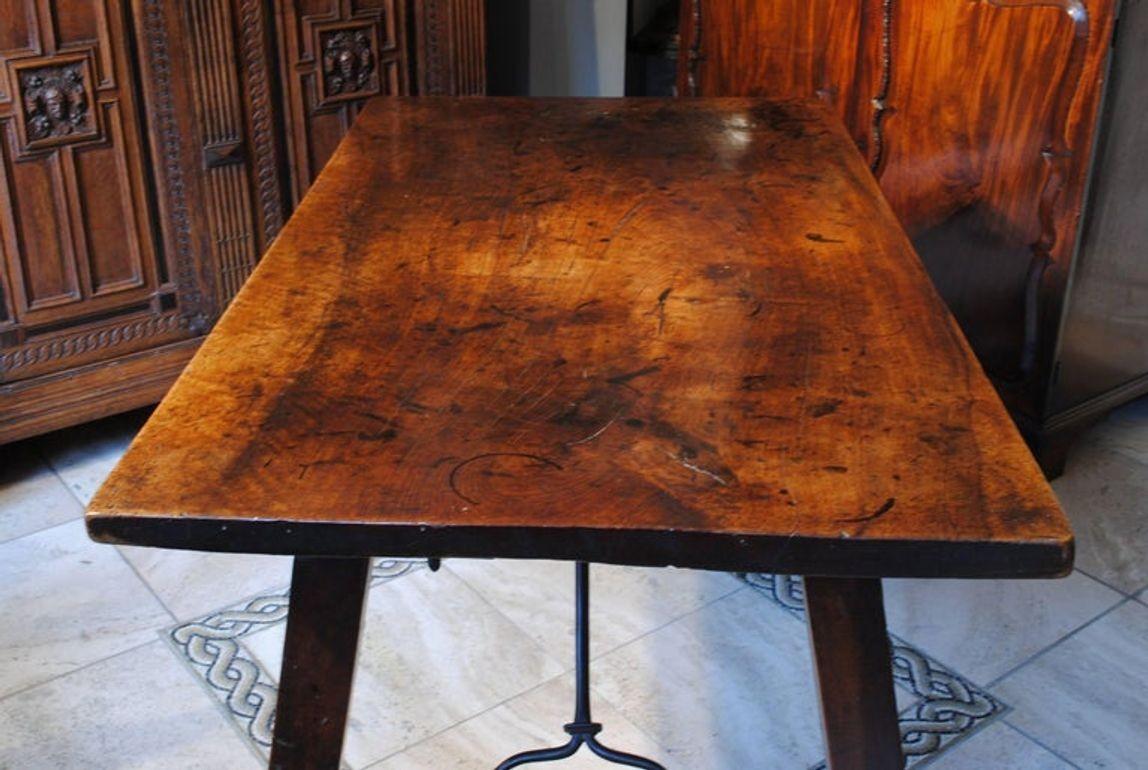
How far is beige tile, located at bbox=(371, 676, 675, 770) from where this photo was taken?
184cm

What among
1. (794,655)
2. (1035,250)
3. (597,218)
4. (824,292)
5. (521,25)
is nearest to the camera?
(824,292)

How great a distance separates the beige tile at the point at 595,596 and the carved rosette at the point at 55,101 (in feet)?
3.32

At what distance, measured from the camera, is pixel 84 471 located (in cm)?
263

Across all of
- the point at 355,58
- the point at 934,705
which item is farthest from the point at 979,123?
the point at 355,58

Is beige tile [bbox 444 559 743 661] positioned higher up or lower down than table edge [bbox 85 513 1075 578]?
lower down

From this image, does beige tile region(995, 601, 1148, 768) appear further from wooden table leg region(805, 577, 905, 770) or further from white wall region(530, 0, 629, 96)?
white wall region(530, 0, 629, 96)

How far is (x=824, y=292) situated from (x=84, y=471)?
1.75 meters

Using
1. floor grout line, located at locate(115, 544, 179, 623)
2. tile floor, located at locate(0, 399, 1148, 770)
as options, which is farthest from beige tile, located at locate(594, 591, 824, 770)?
floor grout line, located at locate(115, 544, 179, 623)

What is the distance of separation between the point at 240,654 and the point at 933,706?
1.04m

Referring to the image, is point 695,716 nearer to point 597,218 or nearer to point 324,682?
point 597,218

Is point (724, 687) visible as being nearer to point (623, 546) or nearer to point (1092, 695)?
point (1092, 695)

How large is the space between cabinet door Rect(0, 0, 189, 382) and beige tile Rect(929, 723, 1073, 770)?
1.65 metres

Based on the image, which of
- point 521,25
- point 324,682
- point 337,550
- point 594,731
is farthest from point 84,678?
point 521,25

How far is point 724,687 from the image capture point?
6.57 ft
